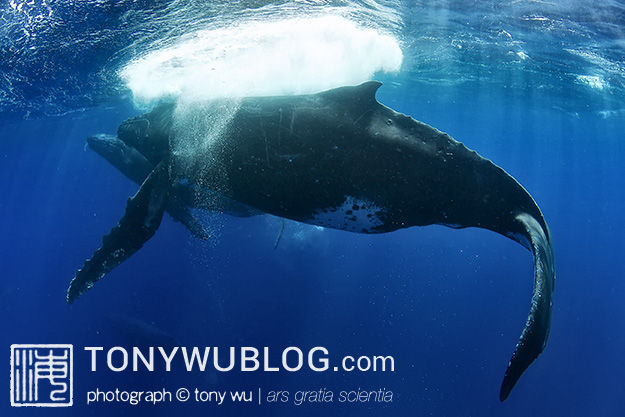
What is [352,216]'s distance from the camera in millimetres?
5672

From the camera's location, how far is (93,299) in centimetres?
2970

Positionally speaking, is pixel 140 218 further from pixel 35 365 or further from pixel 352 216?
pixel 35 365

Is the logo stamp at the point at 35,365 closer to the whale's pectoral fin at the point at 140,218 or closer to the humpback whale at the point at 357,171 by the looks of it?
the whale's pectoral fin at the point at 140,218

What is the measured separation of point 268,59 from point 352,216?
15.0 m

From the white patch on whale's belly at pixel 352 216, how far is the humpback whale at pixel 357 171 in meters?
0.01

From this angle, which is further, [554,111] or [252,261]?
[554,111]

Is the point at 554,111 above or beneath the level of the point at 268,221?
above

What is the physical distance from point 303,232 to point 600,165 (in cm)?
6746

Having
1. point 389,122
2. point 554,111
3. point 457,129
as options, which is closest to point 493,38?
point 389,122

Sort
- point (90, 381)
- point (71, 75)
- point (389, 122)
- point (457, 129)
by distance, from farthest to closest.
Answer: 1. point (457, 129)
2. point (90, 381)
3. point (71, 75)
4. point (389, 122)

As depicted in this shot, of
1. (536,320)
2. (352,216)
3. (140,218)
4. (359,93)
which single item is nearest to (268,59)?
(140,218)

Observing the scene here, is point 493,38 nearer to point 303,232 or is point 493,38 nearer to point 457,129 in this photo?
point 303,232

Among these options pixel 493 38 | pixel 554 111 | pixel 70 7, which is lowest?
pixel 554 111

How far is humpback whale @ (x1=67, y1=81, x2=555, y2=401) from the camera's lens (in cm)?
506
